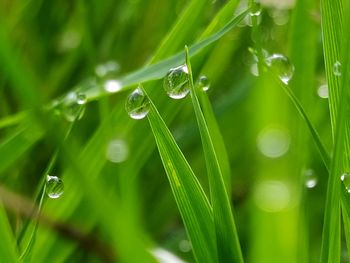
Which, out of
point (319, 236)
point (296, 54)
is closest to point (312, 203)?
point (319, 236)

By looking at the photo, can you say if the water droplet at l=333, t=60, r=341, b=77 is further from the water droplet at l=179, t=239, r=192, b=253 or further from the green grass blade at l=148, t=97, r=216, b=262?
the water droplet at l=179, t=239, r=192, b=253

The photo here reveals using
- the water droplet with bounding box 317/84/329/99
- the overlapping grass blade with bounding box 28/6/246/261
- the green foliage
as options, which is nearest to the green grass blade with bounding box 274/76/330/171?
the green foliage

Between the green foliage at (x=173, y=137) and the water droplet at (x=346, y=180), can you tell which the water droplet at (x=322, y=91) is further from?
the water droplet at (x=346, y=180)

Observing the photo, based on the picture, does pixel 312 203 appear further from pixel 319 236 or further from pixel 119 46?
pixel 119 46

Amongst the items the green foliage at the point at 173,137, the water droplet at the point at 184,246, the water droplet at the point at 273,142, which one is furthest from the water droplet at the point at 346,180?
the water droplet at the point at 184,246

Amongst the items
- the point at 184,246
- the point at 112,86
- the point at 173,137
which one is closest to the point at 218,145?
the point at 173,137
